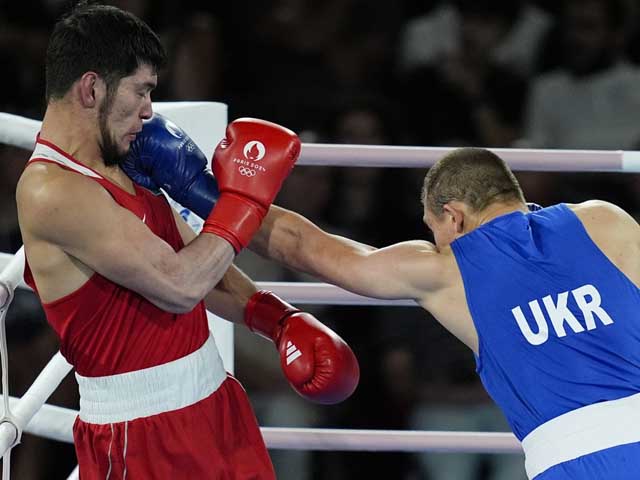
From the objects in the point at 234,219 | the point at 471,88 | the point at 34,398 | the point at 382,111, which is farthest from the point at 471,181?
the point at 471,88

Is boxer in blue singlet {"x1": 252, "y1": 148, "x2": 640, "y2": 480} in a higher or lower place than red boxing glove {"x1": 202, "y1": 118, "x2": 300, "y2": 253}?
lower

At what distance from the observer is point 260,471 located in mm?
2203

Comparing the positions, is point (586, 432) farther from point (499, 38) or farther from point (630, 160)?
point (499, 38)

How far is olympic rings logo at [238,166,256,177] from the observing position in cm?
217

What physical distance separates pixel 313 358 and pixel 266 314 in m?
0.17

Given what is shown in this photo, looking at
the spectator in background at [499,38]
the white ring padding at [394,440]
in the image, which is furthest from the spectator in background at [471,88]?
the white ring padding at [394,440]

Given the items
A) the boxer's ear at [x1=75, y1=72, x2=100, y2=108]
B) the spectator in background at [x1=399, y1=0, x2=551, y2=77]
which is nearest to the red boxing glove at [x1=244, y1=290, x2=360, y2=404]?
the boxer's ear at [x1=75, y1=72, x2=100, y2=108]

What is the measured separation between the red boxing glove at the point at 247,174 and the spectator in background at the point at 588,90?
96.7 inches

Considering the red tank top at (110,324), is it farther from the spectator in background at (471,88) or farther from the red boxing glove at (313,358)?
the spectator in background at (471,88)

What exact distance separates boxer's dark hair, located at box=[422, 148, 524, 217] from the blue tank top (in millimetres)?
83

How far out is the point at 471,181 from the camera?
2352 mm

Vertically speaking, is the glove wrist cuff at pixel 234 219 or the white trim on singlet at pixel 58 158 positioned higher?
the white trim on singlet at pixel 58 158

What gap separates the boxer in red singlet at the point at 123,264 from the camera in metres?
2.04

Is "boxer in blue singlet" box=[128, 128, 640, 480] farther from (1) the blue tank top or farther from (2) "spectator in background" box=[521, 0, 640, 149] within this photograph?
(2) "spectator in background" box=[521, 0, 640, 149]
